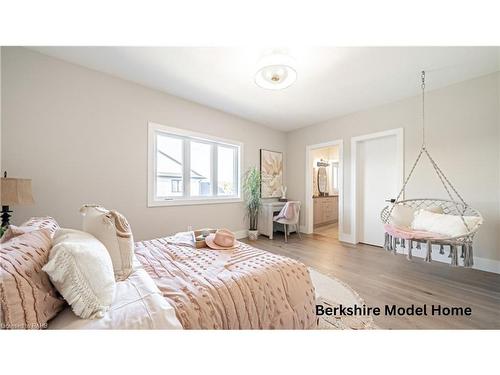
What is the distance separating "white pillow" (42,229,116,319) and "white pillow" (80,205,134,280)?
0.30 metres

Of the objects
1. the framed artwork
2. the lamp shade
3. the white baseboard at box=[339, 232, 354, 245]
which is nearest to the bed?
the lamp shade

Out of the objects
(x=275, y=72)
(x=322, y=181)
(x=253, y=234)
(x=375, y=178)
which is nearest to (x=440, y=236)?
(x=375, y=178)

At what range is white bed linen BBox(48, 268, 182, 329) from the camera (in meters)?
0.72

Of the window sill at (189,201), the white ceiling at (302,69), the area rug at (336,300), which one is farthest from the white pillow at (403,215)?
the window sill at (189,201)

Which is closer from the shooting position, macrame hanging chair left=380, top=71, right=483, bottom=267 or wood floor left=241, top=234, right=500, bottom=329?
wood floor left=241, top=234, right=500, bottom=329

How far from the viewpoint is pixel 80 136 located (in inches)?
89.7

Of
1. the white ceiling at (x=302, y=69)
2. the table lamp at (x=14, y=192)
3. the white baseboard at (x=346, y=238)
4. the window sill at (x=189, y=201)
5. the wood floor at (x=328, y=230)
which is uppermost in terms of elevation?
the white ceiling at (x=302, y=69)

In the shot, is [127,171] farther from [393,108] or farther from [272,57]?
[393,108]

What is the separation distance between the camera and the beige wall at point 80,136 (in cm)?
196

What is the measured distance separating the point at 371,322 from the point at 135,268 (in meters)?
1.73

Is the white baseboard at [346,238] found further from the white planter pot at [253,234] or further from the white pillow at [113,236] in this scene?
the white pillow at [113,236]

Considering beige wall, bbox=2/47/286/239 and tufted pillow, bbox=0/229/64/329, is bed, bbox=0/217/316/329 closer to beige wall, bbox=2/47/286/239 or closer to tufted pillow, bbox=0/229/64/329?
tufted pillow, bbox=0/229/64/329

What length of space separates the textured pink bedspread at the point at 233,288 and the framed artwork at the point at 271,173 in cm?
296
